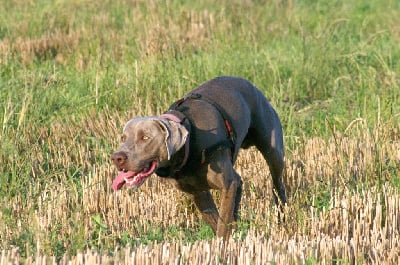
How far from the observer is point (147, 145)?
18.9 feet

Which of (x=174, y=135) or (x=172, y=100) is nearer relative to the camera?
(x=174, y=135)

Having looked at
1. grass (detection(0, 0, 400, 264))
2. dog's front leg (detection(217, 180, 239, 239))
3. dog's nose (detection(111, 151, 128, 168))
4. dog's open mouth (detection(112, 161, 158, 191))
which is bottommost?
grass (detection(0, 0, 400, 264))

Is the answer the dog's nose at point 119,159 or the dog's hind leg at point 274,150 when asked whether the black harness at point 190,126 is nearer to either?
the dog's nose at point 119,159

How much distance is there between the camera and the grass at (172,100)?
588 cm

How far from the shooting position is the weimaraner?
5742 millimetres

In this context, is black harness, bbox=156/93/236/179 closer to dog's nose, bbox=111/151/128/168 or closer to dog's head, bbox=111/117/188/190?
dog's head, bbox=111/117/188/190

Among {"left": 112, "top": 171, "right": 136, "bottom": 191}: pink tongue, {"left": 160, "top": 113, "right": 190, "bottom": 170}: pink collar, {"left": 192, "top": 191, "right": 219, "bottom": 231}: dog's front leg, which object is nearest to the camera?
{"left": 112, "top": 171, "right": 136, "bottom": 191}: pink tongue

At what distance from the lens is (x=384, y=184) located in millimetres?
6816

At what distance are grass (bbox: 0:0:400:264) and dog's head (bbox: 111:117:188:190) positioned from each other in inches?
18.0

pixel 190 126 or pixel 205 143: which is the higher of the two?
pixel 190 126

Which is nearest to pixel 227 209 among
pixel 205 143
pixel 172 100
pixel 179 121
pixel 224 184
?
pixel 224 184

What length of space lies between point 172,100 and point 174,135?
3586mm

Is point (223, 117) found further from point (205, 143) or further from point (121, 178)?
point (121, 178)

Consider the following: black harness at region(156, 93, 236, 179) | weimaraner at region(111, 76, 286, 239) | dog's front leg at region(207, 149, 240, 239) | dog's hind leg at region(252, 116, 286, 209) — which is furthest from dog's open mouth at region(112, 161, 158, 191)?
dog's hind leg at region(252, 116, 286, 209)
